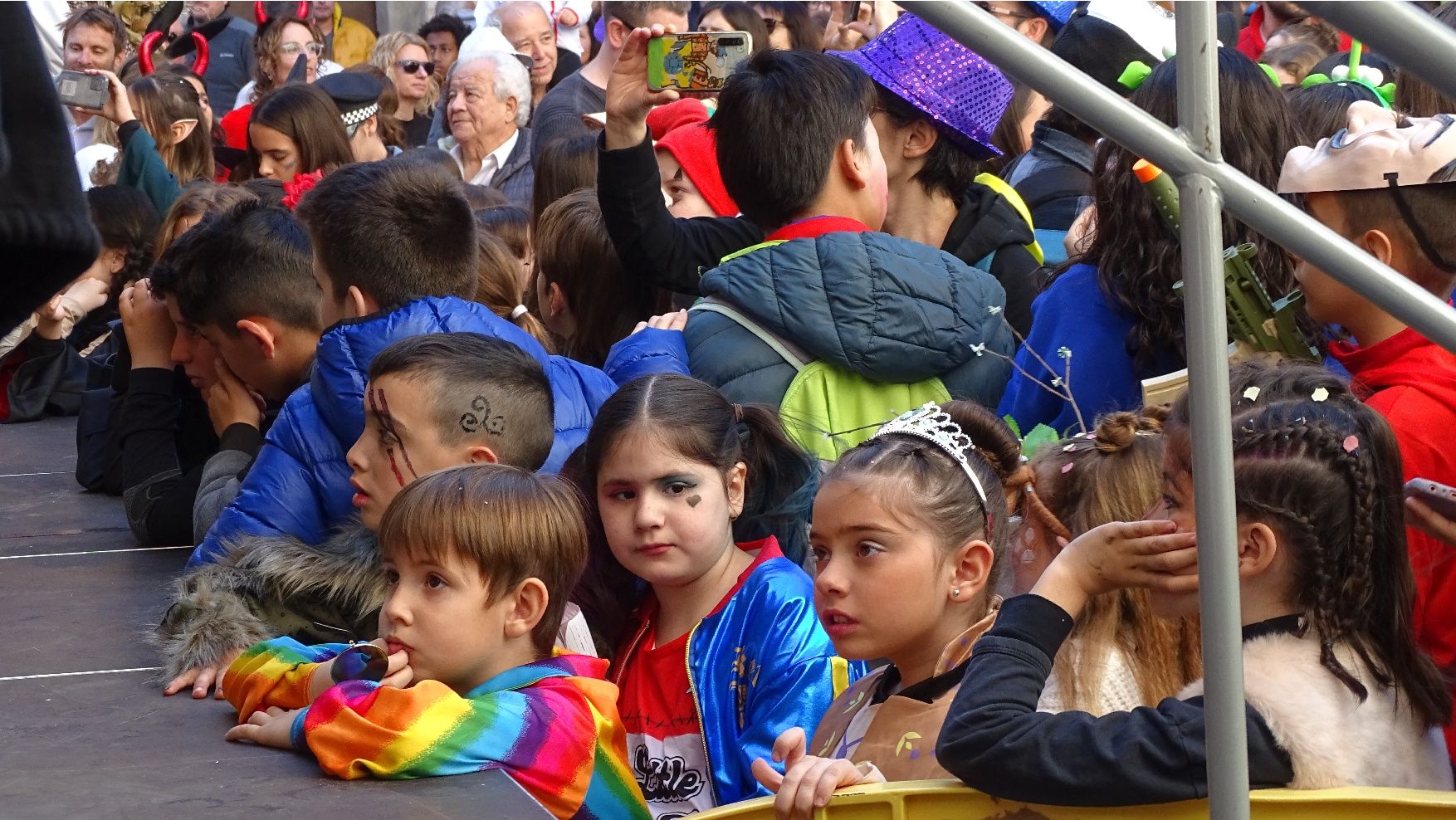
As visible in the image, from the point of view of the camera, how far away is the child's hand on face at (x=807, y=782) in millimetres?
2137

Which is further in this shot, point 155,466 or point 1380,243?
point 155,466

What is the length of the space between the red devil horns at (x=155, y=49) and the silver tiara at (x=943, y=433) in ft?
30.1

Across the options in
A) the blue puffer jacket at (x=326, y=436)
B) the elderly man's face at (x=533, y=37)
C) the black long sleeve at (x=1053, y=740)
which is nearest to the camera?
the black long sleeve at (x=1053, y=740)

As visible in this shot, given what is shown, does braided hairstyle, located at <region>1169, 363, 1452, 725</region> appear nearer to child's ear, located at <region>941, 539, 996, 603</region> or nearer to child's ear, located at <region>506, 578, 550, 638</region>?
child's ear, located at <region>941, 539, 996, 603</region>

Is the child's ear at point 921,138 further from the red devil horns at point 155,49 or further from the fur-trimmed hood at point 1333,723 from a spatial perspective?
the red devil horns at point 155,49

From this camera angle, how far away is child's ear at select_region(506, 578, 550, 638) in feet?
9.66

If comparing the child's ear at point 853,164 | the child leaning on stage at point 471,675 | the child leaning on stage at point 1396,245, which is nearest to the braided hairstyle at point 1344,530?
the child leaning on stage at point 1396,245

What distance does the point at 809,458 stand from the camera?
136 inches

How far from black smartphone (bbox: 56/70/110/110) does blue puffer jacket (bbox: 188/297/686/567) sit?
4.99 m

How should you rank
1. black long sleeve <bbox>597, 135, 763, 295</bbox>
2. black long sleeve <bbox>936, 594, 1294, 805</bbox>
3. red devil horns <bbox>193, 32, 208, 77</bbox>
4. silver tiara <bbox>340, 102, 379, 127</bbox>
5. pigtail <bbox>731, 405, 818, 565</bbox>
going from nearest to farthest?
1. black long sleeve <bbox>936, 594, 1294, 805</bbox>
2. pigtail <bbox>731, 405, 818, 565</bbox>
3. black long sleeve <bbox>597, 135, 763, 295</bbox>
4. silver tiara <bbox>340, 102, 379, 127</bbox>
5. red devil horns <bbox>193, 32, 208, 77</bbox>

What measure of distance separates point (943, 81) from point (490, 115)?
4764mm

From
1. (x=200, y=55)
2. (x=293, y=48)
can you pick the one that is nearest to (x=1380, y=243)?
(x=293, y=48)

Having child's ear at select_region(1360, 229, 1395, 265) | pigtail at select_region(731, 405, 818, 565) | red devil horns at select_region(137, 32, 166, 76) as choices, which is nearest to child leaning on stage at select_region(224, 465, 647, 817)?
pigtail at select_region(731, 405, 818, 565)

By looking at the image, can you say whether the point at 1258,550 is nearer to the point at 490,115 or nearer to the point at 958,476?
the point at 958,476
